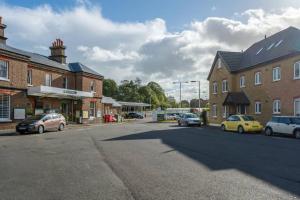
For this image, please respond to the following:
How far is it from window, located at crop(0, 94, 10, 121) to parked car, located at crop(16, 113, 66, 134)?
11.2 ft

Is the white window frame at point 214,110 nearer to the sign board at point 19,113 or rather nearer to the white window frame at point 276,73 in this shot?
the white window frame at point 276,73

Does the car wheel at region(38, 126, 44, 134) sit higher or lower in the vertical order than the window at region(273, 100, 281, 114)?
lower

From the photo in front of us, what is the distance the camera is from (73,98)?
3903cm

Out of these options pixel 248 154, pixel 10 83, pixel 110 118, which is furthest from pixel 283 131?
pixel 110 118

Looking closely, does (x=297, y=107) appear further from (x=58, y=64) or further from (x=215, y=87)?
(x=58, y=64)

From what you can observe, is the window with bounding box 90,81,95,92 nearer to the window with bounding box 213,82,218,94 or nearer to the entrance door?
the window with bounding box 213,82,218,94

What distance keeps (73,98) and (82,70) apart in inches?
162

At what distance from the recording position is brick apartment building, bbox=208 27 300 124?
91.0 feet

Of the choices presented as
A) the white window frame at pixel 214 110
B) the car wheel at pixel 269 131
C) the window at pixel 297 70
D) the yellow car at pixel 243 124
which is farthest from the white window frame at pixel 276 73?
the white window frame at pixel 214 110

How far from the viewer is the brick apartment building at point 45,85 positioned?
1093 inches

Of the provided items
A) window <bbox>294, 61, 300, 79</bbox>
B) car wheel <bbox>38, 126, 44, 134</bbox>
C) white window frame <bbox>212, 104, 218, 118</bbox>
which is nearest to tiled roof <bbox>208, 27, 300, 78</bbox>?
window <bbox>294, 61, 300, 79</bbox>

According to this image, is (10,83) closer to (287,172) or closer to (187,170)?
(187,170)

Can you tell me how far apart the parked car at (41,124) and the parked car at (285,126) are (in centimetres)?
1684

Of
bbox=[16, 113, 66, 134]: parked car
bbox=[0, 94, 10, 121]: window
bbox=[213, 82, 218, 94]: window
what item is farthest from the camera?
bbox=[213, 82, 218, 94]: window
